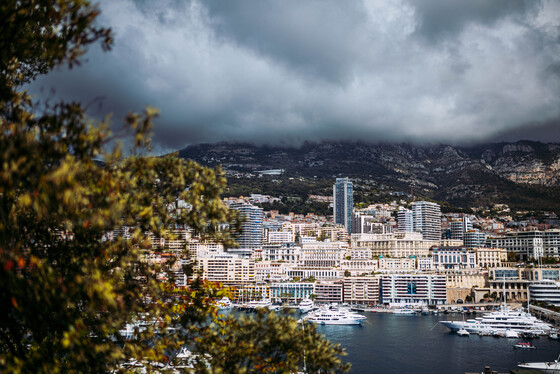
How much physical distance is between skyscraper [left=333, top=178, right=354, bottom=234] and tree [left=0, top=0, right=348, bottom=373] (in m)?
150

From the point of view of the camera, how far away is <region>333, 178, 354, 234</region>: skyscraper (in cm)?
15738

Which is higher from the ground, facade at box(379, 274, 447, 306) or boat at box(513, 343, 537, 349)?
facade at box(379, 274, 447, 306)

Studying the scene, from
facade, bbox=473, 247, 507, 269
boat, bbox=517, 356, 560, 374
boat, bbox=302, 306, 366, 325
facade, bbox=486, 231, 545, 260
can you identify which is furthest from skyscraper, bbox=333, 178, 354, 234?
boat, bbox=517, 356, 560, 374

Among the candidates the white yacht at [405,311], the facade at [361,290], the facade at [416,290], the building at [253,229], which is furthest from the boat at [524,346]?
the building at [253,229]

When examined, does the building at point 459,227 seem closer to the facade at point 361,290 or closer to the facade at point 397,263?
the facade at point 397,263

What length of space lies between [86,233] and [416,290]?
85646mm

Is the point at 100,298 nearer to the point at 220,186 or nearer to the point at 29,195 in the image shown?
the point at 29,195

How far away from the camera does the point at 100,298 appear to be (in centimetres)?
522

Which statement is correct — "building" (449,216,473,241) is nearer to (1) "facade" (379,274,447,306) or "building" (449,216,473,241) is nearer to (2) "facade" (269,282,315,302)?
(1) "facade" (379,274,447,306)

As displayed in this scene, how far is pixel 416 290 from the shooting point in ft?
283

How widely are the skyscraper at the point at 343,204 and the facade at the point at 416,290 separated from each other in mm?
68123

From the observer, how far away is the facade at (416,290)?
8581 centimetres

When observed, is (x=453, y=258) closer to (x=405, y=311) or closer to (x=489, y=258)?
(x=489, y=258)

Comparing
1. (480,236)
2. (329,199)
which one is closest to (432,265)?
(480,236)
